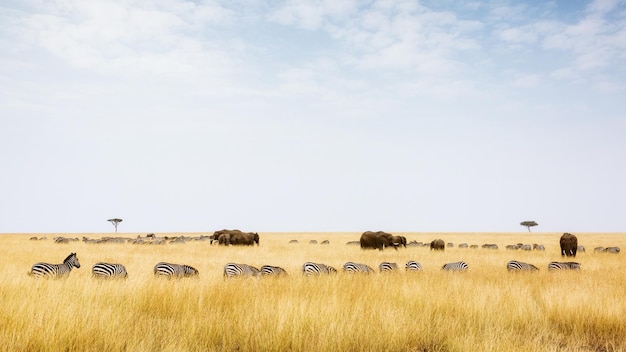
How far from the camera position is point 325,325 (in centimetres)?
673

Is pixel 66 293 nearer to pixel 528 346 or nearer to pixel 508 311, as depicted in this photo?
pixel 528 346

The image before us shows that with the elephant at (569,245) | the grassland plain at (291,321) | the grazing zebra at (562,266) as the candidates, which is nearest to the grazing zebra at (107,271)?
the grassland plain at (291,321)

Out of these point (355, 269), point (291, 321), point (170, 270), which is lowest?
point (355, 269)

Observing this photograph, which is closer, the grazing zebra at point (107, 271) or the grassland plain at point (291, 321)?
the grassland plain at point (291, 321)

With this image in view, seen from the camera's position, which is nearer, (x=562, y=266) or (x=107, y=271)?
(x=107, y=271)

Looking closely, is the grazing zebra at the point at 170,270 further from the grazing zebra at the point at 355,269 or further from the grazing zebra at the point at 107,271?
the grazing zebra at the point at 355,269

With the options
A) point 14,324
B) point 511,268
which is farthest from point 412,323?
point 511,268

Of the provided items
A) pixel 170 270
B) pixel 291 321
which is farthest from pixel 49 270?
pixel 291 321

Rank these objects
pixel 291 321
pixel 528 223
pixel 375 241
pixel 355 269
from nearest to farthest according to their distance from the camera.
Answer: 1. pixel 291 321
2. pixel 355 269
3. pixel 375 241
4. pixel 528 223

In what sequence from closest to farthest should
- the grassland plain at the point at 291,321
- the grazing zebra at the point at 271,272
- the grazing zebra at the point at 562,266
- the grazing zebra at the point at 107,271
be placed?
the grassland plain at the point at 291,321 → the grazing zebra at the point at 107,271 → the grazing zebra at the point at 271,272 → the grazing zebra at the point at 562,266

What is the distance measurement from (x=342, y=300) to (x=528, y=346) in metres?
3.71

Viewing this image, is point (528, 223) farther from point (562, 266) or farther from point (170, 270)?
point (170, 270)

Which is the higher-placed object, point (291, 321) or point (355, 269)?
Answer: point (291, 321)

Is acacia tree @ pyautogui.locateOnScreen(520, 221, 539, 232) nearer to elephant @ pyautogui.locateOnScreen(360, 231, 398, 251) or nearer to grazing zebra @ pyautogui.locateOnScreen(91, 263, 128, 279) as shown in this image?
elephant @ pyautogui.locateOnScreen(360, 231, 398, 251)
